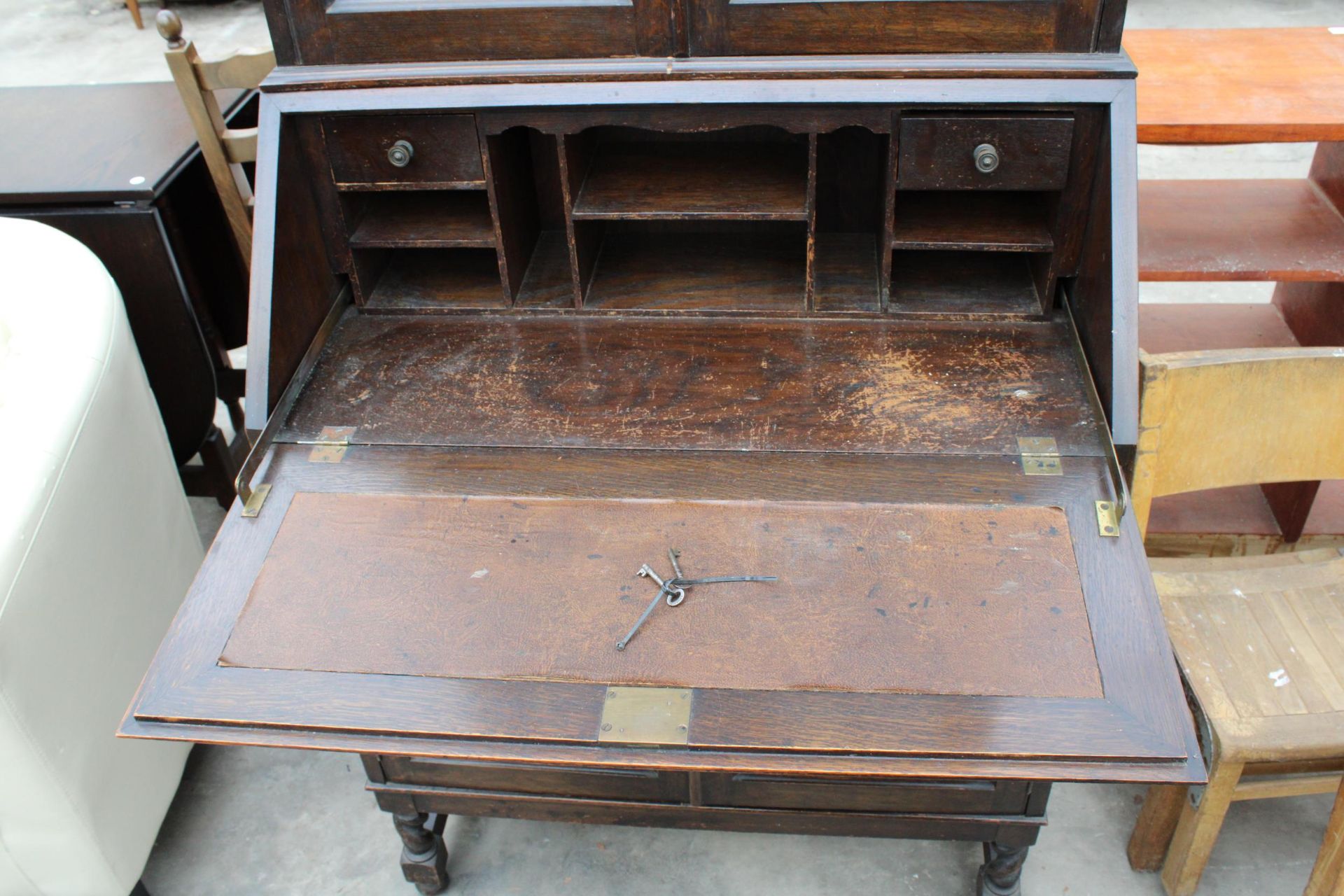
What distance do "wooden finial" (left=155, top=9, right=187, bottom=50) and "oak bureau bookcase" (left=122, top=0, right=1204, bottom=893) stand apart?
0.57 metres

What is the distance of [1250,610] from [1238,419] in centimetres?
37

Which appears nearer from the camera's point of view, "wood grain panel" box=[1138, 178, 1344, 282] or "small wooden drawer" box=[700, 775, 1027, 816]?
"small wooden drawer" box=[700, 775, 1027, 816]

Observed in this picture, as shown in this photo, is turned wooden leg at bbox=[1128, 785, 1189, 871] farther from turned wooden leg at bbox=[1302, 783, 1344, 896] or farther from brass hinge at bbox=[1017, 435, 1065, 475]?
brass hinge at bbox=[1017, 435, 1065, 475]

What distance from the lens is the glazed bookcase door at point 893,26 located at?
152 cm

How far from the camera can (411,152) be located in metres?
1.68

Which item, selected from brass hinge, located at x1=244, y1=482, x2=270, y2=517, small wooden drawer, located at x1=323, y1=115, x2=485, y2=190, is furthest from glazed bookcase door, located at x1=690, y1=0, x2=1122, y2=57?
brass hinge, located at x1=244, y1=482, x2=270, y2=517

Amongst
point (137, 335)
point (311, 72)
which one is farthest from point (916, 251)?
point (137, 335)

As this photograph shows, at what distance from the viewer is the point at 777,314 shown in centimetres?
180

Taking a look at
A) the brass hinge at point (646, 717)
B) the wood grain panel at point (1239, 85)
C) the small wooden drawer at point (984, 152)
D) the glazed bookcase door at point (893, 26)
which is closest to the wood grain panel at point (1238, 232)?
the wood grain panel at point (1239, 85)

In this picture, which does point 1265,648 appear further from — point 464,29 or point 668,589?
point 464,29

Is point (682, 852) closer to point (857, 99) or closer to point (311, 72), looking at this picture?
point (857, 99)

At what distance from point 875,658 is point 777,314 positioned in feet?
2.35

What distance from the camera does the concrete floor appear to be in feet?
6.52

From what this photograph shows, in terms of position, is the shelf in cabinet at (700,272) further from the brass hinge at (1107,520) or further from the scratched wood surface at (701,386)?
the brass hinge at (1107,520)
